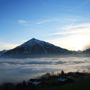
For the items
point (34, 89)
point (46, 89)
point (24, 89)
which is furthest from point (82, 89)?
point (24, 89)

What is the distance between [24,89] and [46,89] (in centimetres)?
3701

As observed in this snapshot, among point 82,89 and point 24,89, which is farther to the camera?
point 24,89

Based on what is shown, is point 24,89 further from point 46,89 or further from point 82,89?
point 82,89

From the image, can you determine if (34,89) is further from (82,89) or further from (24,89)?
(82,89)

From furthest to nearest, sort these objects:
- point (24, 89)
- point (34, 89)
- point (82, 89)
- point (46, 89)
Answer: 1. point (24, 89)
2. point (34, 89)
3. point (46, 89)
4. point (82, 89)

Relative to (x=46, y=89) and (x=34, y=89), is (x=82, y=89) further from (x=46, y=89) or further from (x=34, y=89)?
(x=34, y=89)

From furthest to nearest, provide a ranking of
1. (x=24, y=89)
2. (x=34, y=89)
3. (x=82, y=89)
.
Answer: (x=24, y=89) → (x=34, y=89) → (x=82, y=89)

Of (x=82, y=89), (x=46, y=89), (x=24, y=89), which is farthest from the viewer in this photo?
(x=24, y=89)

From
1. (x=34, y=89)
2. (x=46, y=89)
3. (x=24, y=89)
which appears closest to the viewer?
(x=46, y=89)

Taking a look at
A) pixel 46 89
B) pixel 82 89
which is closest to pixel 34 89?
pixel 46 89

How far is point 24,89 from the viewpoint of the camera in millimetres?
193500

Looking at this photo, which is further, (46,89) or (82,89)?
(46,89)

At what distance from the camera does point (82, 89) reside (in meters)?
128

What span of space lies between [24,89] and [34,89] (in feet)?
69.6
